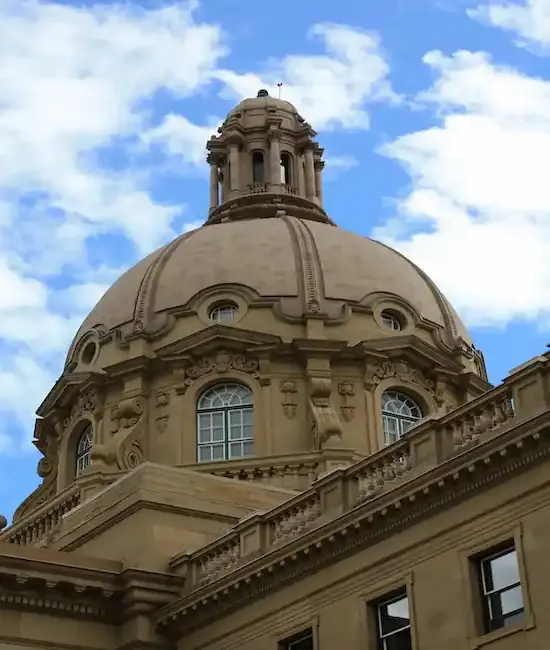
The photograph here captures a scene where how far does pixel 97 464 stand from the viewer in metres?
42.4

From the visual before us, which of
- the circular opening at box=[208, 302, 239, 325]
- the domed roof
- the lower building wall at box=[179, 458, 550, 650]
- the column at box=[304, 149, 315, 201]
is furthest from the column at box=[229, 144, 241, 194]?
the lower building wall at box=[179, 458, 550, 650]

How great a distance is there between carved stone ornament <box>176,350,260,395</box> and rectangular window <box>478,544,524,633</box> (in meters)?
21.9

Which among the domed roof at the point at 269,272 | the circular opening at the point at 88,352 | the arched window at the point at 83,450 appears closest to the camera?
the arched window at the point at 83,450

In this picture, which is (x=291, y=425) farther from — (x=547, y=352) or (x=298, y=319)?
(x=547, y=352)

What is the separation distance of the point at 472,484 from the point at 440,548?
1.36 meters

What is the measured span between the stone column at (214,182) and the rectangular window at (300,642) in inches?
1351

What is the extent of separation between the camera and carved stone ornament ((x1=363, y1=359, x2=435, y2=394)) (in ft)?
146

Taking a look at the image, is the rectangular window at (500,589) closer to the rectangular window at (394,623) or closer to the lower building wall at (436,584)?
the lower building wall at (436,584)

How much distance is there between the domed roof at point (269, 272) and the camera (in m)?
47.2

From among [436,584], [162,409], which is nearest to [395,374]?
[162,409]

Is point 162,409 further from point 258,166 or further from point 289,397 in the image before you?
point 258,166

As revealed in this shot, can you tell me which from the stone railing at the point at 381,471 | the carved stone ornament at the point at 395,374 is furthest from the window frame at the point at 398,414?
the stone railing at the point at 381,471

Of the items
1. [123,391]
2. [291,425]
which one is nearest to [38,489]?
[123,391]

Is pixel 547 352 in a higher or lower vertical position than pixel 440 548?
higher
